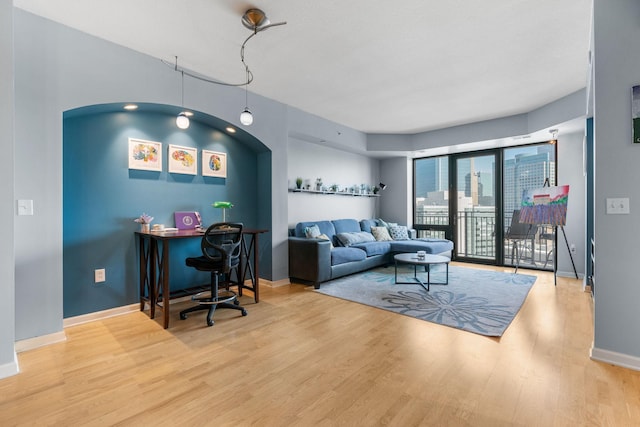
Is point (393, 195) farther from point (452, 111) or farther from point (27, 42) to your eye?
point (27, 42)

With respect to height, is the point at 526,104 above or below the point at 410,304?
above

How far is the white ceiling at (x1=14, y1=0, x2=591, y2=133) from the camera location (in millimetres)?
2359

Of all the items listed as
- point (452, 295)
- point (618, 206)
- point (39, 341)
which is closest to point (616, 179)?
point (618, 206)

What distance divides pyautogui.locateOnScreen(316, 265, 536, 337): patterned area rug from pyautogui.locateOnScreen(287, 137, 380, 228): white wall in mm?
1453

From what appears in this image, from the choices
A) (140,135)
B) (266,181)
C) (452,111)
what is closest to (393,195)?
(452,111)

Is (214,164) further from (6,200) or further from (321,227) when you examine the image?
(6,200)

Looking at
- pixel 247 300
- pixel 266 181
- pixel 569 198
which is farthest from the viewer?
pixel 569 198

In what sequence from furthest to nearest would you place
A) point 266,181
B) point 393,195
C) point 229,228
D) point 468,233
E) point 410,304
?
point 393,195
point 468,233
point 266,181
point 410,304
point 229,228

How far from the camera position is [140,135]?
3.35 metres

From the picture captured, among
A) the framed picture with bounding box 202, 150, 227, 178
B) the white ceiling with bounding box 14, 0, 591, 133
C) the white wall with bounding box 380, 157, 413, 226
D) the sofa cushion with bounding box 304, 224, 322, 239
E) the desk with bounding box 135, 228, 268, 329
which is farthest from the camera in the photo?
the white wall with bounding box 380, 157, 413, 226

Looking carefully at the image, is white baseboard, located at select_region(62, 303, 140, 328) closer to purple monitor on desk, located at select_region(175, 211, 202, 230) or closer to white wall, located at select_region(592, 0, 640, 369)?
purple monitor on desk, located at select_region(175, 211, 202, 230)

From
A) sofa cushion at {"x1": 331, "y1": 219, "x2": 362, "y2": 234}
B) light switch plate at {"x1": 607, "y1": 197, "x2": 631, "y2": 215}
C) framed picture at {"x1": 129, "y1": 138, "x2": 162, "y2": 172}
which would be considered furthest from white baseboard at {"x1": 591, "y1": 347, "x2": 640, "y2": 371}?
framed picture at {"x1": 129, "y1": 138, "x2": 162, "y2": 172}

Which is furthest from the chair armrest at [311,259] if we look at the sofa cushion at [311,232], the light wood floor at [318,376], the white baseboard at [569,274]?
the white baseboard at [569,274]

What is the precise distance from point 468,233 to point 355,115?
3532 mm
